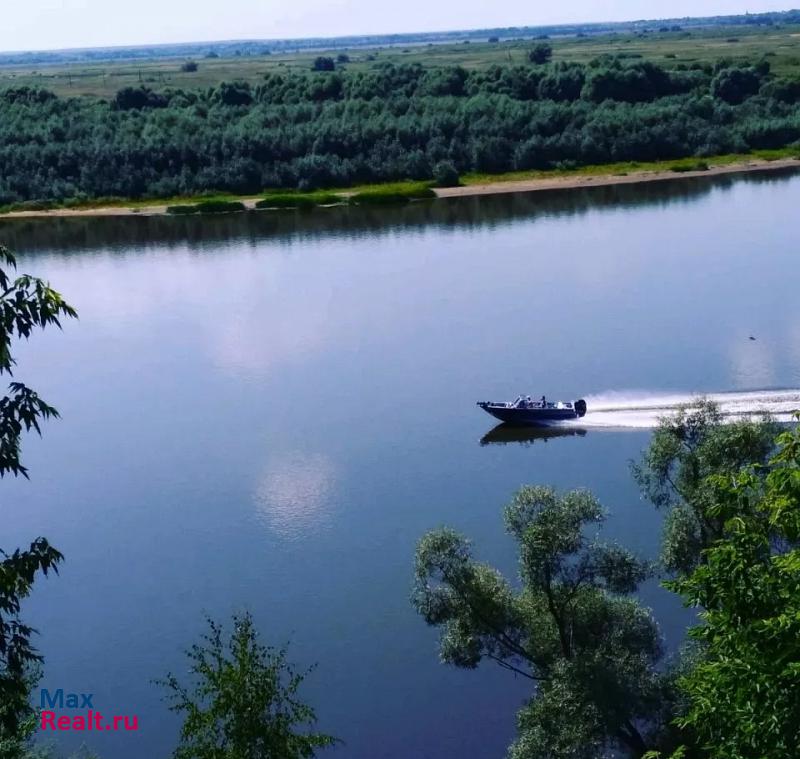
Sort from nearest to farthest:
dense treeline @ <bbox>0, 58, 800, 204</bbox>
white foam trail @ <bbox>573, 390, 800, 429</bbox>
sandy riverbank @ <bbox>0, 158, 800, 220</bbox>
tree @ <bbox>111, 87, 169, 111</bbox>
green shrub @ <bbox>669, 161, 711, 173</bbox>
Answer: white foam trail @ <bbox>573, 390, 800, 429</bbox>, sandy riverbank @ <bbox>0, 158, 800, 220</bbox>, green shrub @ <bbox>669, 161, 711, 173</bbox>, dense treeline @ <bbox>0, 58, 800, 204</bbox>, tree @ <bbox>111, 87, 169, 111</bbox>

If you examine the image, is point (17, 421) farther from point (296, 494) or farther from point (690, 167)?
point (690, 167)

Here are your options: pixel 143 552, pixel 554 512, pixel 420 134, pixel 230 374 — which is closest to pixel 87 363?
pixel 230 374

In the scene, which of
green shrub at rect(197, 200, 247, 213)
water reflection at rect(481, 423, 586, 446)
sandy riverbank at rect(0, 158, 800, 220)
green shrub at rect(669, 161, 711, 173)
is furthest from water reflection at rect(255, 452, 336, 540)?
green shrub at rect(669, 161, 711, 173)

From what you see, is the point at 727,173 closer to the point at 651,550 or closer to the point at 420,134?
the point at 420,134

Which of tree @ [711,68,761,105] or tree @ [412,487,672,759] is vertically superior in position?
tree @ [711,68,761,105]

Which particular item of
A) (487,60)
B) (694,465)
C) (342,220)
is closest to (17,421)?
(694,465)

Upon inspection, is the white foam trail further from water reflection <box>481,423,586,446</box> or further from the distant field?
the distant field
